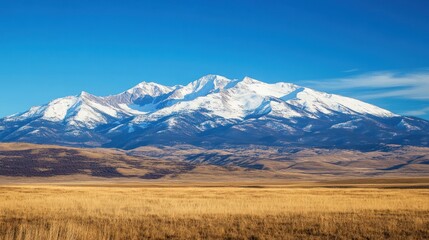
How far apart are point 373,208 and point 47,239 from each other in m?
22.7

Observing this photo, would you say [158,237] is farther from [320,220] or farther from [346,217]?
[346,217]

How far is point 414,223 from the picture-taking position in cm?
2820

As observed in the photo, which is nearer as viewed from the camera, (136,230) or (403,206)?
(136,230)

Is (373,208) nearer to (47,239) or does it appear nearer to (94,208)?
(94,208)

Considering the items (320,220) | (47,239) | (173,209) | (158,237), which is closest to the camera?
(47,239)

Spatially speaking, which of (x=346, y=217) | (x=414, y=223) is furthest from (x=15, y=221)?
(x=414, y=223)

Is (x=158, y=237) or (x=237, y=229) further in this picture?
(x=237, y=229)

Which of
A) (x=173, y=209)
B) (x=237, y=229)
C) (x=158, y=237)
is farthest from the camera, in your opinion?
(x=173, y=209)

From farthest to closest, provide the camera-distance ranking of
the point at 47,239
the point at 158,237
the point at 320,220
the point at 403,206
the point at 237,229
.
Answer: the point at 403,206 < the point at 320,220 < the point at 237,229 < the point at 158,237 < the point at 47,239

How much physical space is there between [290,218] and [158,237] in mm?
8905

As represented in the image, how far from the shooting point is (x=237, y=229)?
27.0m

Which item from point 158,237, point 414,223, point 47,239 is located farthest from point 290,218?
point 47,239

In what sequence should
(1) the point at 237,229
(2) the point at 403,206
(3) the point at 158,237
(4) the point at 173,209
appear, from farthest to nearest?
(2) the point at 403,206, (4) the point at 173,209, (1) the point at 237,229, (3) the point at 158,237

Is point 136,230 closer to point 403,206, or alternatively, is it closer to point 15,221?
point 15,221
